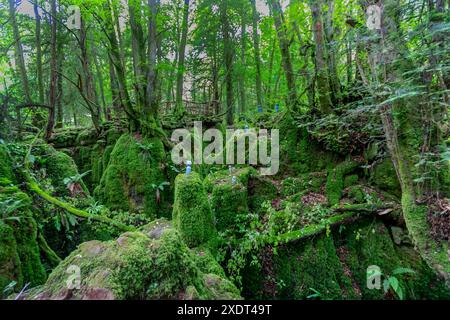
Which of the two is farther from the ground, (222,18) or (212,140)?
(222,18)

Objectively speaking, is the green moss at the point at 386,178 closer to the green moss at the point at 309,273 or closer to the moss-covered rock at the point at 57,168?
the green moss at the point at 309,273

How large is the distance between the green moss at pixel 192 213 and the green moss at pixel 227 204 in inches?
40.3

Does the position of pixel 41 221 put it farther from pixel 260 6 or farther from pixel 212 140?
pixel 260 6

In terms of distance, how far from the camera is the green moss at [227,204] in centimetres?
544

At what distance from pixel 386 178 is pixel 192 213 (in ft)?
15.9

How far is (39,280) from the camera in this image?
280 cm

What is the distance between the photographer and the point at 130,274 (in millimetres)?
1819

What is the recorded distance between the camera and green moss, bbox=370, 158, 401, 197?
579 cm

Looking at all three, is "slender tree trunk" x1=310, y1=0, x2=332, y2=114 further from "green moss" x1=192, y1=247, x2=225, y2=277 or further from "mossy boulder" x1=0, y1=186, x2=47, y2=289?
"mossy boulder" x1=0, y1=186, x2=47, y2=289

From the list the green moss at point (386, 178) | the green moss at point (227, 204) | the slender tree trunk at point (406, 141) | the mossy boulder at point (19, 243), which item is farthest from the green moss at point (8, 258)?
the green moss at point (386, 178)

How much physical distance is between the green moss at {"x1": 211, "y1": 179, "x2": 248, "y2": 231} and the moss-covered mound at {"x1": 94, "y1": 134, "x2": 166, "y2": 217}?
2.73 m

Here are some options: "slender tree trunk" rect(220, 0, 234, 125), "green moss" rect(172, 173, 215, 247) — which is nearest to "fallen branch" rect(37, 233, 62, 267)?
"green moss" rect(172, 173, 215, 247)

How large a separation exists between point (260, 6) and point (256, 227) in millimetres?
17204
